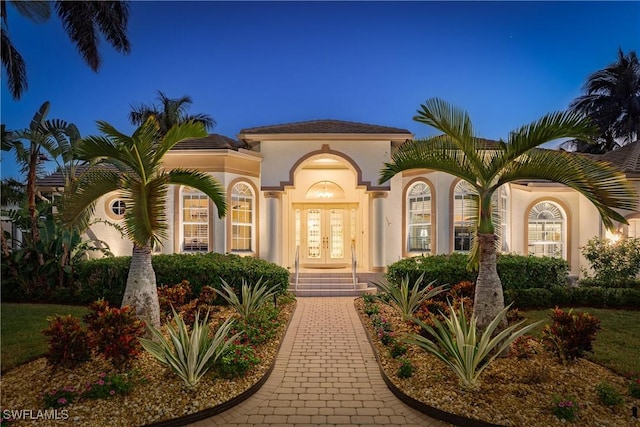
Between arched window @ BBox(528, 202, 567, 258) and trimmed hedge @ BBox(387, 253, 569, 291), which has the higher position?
arched window @ BBox(528, 202, 567, 258)

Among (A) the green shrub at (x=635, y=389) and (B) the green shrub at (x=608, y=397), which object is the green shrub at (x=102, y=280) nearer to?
(B) the green shrub at (x=608, y=397)

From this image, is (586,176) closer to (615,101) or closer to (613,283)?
(613,283)

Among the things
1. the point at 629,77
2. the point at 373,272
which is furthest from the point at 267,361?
the point at 629,77

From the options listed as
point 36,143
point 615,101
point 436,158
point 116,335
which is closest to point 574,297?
point 436,158

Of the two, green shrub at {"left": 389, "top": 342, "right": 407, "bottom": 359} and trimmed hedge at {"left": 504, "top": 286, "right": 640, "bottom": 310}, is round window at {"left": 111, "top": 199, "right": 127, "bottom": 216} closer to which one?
green shrub at {"left": 389, "top": 342, "right": 407, "bottom": 359}

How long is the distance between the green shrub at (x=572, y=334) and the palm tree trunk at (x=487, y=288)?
3.10 ft

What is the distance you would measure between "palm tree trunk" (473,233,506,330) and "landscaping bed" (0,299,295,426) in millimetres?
3774

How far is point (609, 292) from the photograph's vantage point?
1016 centimetres

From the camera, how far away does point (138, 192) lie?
604cm

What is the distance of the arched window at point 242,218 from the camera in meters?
13.6

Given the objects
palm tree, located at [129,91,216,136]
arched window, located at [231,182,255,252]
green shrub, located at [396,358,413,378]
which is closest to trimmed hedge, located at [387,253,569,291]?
green shrub, located at [396,358,413,378]

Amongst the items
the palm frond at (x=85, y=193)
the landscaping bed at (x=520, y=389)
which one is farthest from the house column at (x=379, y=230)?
the palm frond at (x=85, y=193)

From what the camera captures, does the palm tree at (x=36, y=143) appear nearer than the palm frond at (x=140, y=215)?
No

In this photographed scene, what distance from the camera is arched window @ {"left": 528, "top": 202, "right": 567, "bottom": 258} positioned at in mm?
15023
